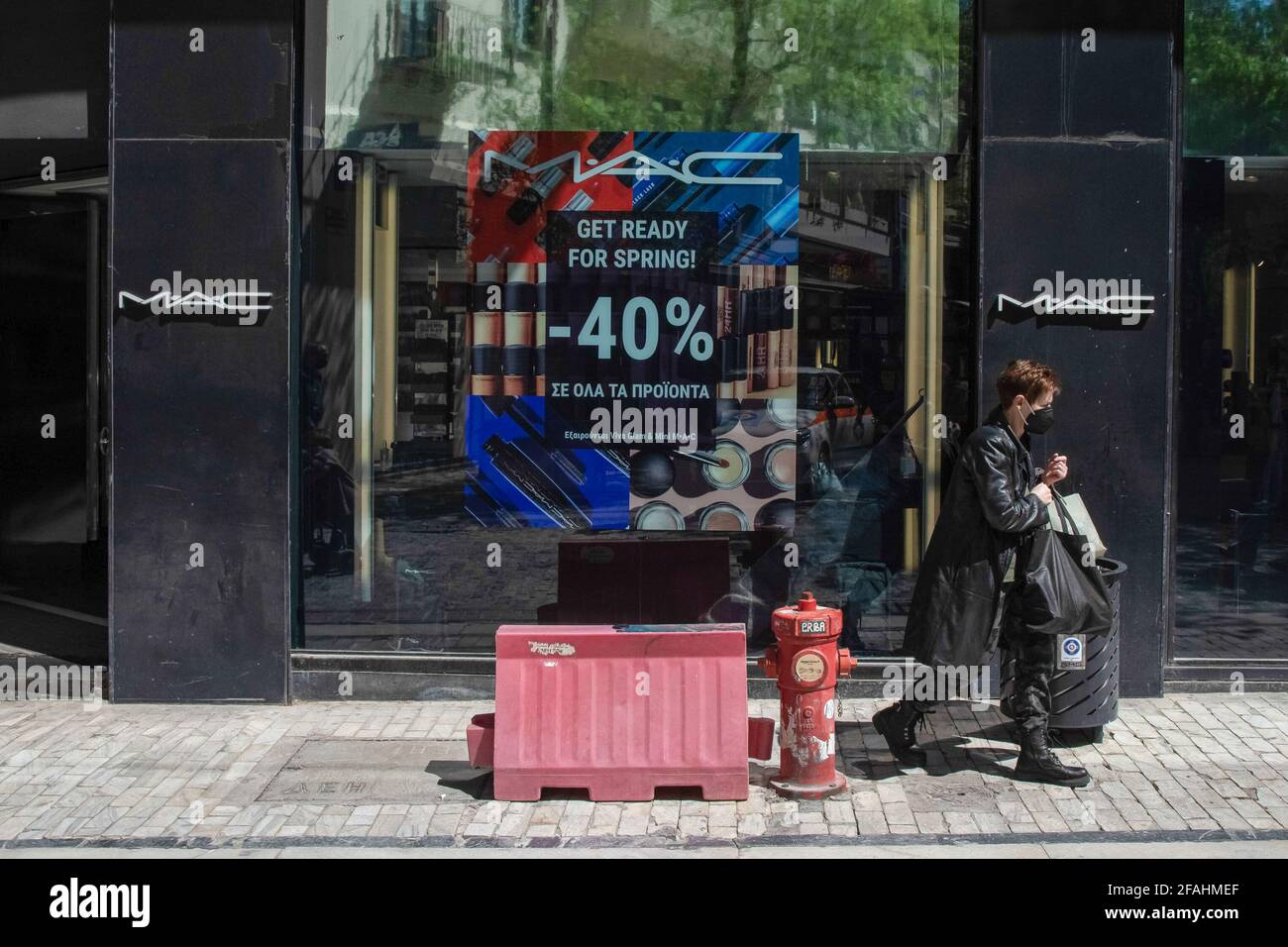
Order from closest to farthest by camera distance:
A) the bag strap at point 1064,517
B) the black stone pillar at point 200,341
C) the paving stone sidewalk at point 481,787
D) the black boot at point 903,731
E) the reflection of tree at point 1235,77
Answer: the paving stone sidewalk at point 481,787
the bag strap at point 1064,517
the black boot at point 903,731
the black stone pillar at point 200,341
the reflection of tree at point 1235,77

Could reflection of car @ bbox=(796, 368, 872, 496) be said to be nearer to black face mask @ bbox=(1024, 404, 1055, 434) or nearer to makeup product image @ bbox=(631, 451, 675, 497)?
makeup product image @ bbox=(631, 451, 675, 497)

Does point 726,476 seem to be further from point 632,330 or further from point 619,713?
point 619,713

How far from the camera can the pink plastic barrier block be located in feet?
21.0

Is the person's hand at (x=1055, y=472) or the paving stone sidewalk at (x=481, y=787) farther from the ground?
the person's hand at (x=1055, y=472)

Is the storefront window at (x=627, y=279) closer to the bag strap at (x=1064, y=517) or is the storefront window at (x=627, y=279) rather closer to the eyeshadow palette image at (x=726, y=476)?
the eyeshadow palette image at (x=726, y=476)

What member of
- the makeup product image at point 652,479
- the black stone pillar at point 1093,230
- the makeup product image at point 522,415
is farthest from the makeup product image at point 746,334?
the black stone pillar at point 1093,230

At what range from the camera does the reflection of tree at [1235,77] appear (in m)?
8.25

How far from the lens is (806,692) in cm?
640

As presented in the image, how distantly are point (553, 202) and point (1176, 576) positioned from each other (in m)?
4.31

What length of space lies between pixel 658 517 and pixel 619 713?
215 cm

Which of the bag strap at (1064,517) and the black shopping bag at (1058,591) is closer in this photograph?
the black shopping bag at (1058,591)

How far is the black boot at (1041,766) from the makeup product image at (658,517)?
253 cm

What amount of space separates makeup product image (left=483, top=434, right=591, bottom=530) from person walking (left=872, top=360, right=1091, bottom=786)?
2.41m

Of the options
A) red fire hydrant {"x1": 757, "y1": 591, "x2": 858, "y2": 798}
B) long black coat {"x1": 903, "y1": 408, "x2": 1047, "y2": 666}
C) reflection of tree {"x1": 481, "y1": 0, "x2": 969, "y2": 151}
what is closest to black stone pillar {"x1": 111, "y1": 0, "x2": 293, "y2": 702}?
reflection of tree {"x1": 481, "y1": 0, "x2": 969, "y2": 151}
